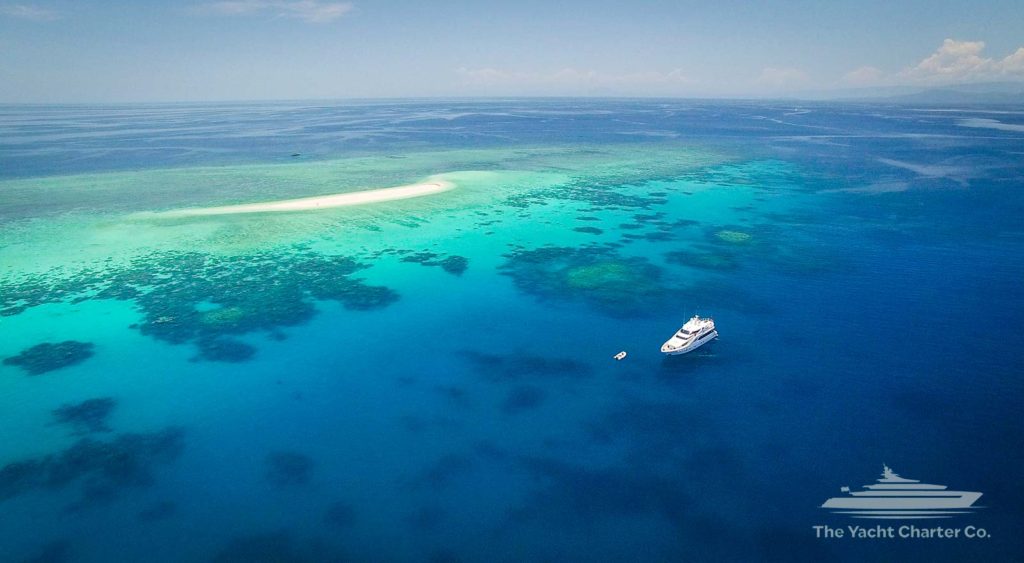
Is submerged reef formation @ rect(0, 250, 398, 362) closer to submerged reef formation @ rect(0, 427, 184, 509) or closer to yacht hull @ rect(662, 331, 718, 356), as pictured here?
submerged reef formation @ rect(0, 427, 184, 509)

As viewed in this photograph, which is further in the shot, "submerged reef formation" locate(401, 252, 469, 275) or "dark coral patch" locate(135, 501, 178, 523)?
"submerged reef formation" locate(401, 252, 469, 275)

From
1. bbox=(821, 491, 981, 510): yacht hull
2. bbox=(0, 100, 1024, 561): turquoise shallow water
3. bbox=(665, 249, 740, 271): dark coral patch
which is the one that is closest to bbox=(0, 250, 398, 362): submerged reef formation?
bbox=(0, 100, 1024, 561): turquoise shallow water

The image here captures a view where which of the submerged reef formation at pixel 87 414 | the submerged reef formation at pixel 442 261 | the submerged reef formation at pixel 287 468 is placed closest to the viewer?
the submerged reef formation at pixel 287 468

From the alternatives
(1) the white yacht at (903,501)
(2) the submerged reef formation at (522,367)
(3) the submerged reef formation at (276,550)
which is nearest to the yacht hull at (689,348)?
(2) the submerged reef formation at (522,367)

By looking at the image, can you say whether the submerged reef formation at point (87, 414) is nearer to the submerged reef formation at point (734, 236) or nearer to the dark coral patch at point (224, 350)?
the dark coral patch at point (224, 350)

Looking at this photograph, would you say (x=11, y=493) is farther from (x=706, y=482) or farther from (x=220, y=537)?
(x=706, y=482)

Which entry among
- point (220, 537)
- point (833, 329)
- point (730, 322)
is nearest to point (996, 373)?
point (833, 329)
